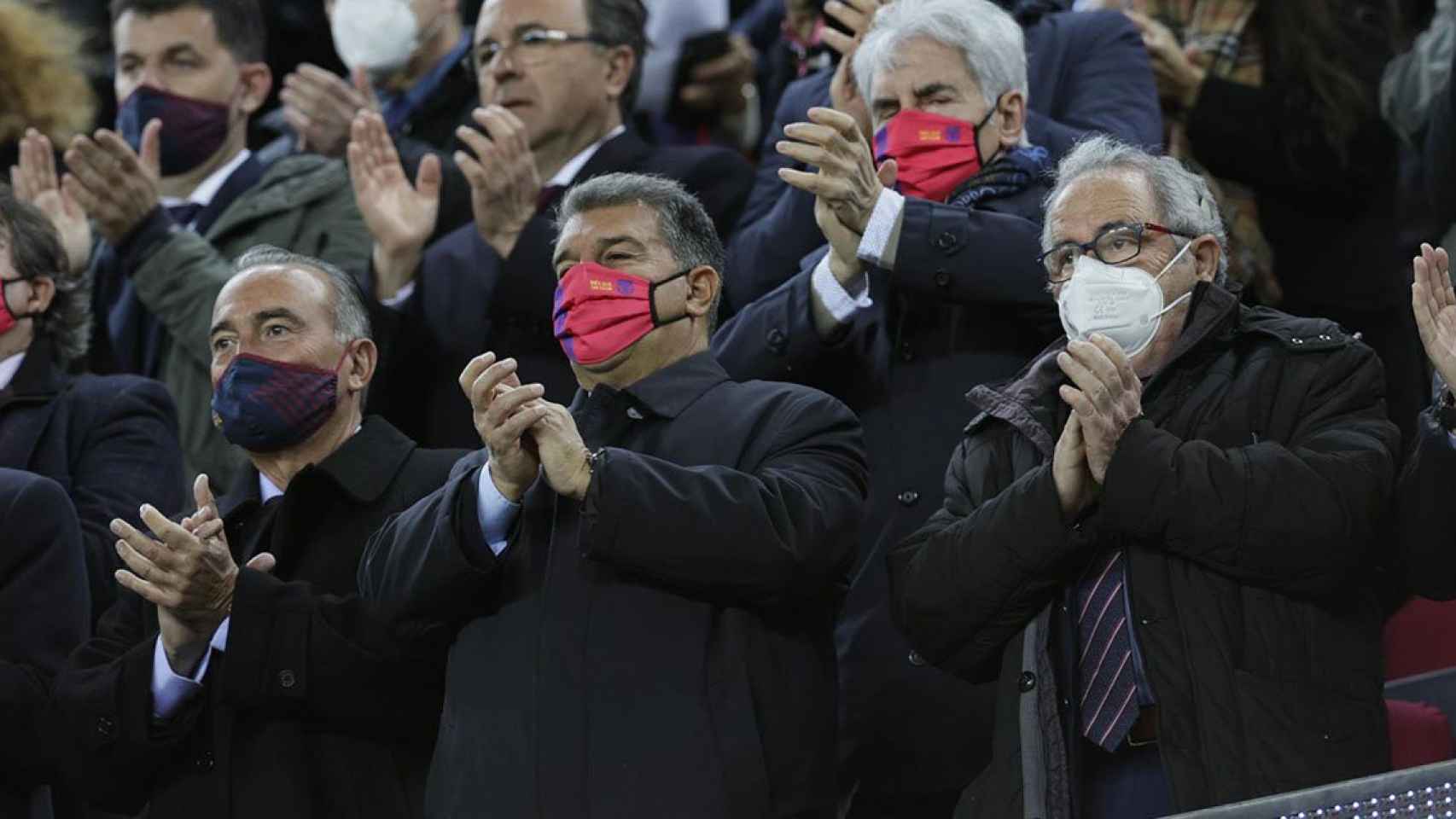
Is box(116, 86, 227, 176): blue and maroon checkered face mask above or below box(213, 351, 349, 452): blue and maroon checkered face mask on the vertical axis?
below

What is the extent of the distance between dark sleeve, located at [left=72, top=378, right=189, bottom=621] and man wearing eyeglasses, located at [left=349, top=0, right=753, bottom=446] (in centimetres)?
59

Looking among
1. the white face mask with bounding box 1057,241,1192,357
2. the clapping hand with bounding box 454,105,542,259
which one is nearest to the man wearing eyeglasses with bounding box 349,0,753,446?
the clapping hand with bounding box 454,105,542,259

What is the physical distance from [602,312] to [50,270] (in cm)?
188

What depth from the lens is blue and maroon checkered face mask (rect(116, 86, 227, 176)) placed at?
7.62 metres

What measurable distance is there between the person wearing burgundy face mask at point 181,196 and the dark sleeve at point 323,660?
1425mm

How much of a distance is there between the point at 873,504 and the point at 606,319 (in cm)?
80

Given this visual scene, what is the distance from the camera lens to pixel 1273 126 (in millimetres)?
7176

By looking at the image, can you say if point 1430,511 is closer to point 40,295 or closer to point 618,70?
point 618,70

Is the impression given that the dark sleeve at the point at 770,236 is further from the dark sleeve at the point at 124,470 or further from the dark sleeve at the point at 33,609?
the dark sleeve at the point at 33,609

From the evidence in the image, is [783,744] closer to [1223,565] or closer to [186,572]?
[1223,565]

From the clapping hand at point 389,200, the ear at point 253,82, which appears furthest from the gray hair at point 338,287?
the ear at point 253,82

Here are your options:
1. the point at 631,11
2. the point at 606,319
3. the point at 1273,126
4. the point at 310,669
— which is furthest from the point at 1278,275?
the point at 310,669

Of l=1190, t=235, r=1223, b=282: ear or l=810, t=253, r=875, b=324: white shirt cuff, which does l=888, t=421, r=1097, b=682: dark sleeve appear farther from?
l=810, t=253, r=875, b=324: white shirt cuff

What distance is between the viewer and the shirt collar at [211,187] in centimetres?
762
